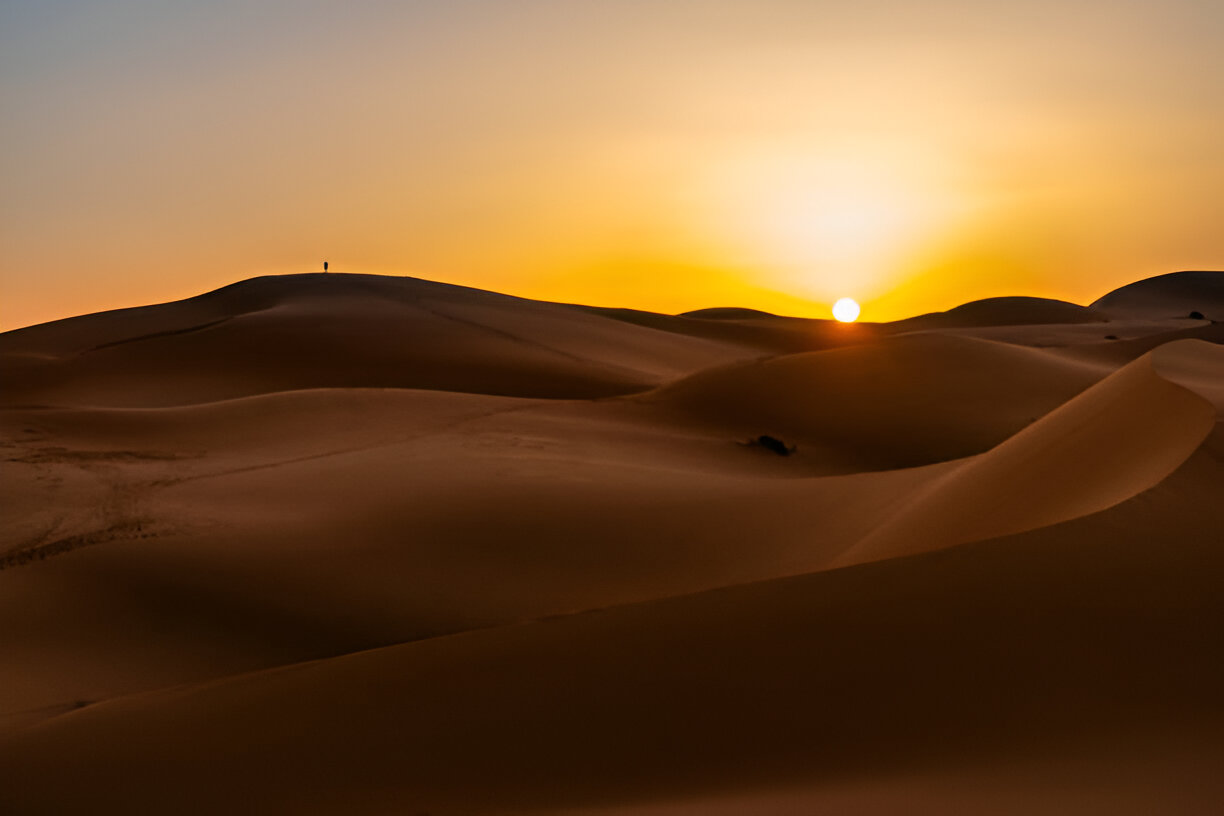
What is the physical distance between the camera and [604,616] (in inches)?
185

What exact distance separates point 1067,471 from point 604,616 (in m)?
2.97

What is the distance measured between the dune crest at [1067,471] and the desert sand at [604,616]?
4 centimetres

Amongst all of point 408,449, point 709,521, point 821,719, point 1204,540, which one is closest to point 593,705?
point 821,719

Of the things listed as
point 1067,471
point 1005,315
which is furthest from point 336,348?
point 1005,315

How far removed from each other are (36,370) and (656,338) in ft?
66.2

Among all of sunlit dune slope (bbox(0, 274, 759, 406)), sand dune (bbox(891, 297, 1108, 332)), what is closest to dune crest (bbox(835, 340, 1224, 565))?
sunlit dune slope (bbox(0, 274, 759, 406))

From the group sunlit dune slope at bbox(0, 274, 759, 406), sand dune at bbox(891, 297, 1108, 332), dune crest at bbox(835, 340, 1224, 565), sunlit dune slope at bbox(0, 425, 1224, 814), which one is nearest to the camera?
sunlit dune slope at bbox(0, 425, 1224, 814)

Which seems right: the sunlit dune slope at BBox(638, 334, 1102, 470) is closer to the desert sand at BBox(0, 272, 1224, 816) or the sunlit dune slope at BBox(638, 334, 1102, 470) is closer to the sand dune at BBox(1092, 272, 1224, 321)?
the desert sand at BBox(0, 272, 1224, 816)

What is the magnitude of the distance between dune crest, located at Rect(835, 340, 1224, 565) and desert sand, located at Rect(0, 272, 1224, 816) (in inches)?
1.5

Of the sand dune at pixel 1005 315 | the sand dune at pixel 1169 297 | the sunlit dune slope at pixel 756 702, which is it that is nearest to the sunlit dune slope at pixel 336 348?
the sunlit dune slope at pixel 756 702

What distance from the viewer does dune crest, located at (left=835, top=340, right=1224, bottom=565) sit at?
523 centimetres

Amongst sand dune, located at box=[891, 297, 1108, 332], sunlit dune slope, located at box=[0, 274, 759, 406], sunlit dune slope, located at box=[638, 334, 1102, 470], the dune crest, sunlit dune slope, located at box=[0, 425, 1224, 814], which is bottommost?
sunlit dune slope, located at box=[0, 425, 1224, 814]

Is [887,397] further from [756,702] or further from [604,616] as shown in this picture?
[756,702]

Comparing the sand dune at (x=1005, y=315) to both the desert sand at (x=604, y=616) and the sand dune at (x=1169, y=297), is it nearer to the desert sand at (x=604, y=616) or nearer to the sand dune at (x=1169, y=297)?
the sand dune at (x=1169, y=297)
